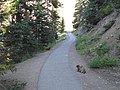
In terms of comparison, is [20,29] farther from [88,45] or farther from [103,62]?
[103,62]

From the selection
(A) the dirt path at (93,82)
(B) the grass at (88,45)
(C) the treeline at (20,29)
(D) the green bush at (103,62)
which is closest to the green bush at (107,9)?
(B) the grass at (88,45)

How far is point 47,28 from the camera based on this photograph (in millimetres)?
34562

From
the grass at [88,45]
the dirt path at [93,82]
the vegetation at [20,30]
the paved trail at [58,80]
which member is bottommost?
the dirt path at [93,82]

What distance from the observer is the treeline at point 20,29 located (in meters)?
13.2

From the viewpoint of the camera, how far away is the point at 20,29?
72.9 feet

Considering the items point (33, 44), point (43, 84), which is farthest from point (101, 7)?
point (43, 84)

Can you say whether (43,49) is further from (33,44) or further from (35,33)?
(33,44)

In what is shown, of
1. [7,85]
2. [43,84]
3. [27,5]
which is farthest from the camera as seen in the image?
[27,5]

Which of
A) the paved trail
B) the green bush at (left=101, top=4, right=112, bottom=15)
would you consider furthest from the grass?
the paved trail

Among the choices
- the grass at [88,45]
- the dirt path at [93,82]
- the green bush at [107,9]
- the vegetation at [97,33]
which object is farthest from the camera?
the green bush at [107,9]

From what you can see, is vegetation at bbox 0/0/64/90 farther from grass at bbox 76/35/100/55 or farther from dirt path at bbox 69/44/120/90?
grass at bbox 76/35/100/55

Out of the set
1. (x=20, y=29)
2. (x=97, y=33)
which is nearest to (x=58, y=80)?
(x=20, y=29)

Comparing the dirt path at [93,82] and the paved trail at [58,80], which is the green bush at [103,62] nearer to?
the dirt path at [93,82]

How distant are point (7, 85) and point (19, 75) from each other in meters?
3.96
